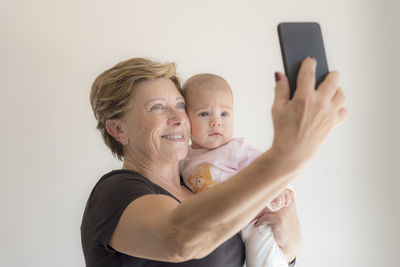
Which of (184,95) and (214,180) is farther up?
(184,95)

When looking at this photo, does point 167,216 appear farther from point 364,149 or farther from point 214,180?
point 364,149

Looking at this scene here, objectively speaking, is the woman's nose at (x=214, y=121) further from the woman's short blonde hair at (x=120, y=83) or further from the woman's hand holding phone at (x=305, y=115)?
the woman's hand holding phone at (x=305, y=115)

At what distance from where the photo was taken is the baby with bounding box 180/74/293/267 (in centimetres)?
150

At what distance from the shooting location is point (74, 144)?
6.43ft

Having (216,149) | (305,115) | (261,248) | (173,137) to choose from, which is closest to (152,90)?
(173,137)

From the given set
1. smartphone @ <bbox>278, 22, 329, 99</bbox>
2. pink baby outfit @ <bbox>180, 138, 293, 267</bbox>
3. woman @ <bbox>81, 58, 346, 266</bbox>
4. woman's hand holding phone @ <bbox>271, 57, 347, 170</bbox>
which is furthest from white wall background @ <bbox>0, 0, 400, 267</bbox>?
woman's hand holding phone @ <bbox>271, 57, 347, 170</bbox>

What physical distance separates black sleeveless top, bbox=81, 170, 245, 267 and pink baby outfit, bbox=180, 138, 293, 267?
130 mm

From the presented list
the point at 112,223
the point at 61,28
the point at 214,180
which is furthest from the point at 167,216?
the point at 61,28

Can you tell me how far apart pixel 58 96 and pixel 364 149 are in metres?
1.58

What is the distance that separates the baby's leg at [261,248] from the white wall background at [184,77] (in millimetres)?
780

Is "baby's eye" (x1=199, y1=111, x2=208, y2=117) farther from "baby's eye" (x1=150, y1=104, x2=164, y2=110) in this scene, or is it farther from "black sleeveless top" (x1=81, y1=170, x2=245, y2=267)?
"black sleeveless top" (x1=81, y1=170, x2=245, y2=267)

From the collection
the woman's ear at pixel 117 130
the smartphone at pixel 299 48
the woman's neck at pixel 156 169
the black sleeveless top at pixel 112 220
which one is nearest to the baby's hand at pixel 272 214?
the black sleeveless top at pixel 112 220

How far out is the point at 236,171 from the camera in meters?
1.54

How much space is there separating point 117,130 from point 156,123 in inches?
6.3
